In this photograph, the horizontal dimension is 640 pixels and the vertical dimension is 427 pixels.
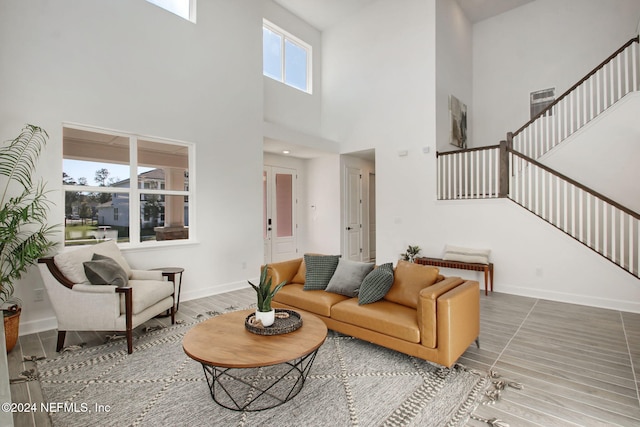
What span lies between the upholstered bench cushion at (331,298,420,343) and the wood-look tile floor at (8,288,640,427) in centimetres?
63

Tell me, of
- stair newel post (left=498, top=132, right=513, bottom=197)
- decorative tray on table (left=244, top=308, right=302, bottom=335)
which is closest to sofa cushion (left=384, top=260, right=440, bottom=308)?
decorative tray on table (left=244, top=308, right=302, bottom=335)

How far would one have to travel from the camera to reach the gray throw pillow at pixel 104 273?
119 inches

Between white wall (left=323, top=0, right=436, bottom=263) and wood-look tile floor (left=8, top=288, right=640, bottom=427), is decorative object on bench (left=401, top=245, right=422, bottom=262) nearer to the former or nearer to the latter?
white wall (left=323, top=0, right=436, bottom=263)

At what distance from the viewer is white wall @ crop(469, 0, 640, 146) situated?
616cm

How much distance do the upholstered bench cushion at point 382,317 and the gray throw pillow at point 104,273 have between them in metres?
2.15

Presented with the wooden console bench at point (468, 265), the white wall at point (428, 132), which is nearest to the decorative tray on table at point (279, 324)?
the wooden console bench at point (468, 265)

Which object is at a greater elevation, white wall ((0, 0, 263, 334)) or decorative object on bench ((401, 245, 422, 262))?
white wall ((0, 0, 263, 334))

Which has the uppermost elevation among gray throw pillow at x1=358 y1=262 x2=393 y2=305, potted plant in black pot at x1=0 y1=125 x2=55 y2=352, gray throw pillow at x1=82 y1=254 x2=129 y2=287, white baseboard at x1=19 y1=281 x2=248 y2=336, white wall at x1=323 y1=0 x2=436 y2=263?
white wall at x1=323 y1=0 x2=436 y2=263

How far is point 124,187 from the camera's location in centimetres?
429

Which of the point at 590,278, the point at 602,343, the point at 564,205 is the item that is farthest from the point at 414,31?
the point at 602,343

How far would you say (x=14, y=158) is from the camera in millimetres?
3361

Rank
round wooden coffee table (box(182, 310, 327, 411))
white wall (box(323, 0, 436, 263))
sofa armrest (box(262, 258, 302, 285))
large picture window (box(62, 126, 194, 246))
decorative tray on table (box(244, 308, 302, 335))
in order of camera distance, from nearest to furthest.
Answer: round wooden coffee table (box(182, 310, 327, 411))
decorative tray on table (box(244, 308, 302, 335))
sofa armrest (box(262, 258, 302, 285))
large picture window (box(62, 126, 194, 246))
white wall (box(323, 0, 436, 263))

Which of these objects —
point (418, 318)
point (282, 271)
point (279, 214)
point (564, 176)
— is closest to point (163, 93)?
point (282, 271)

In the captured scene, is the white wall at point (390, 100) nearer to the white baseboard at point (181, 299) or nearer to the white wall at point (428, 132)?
the white wall at point (428, 132)
